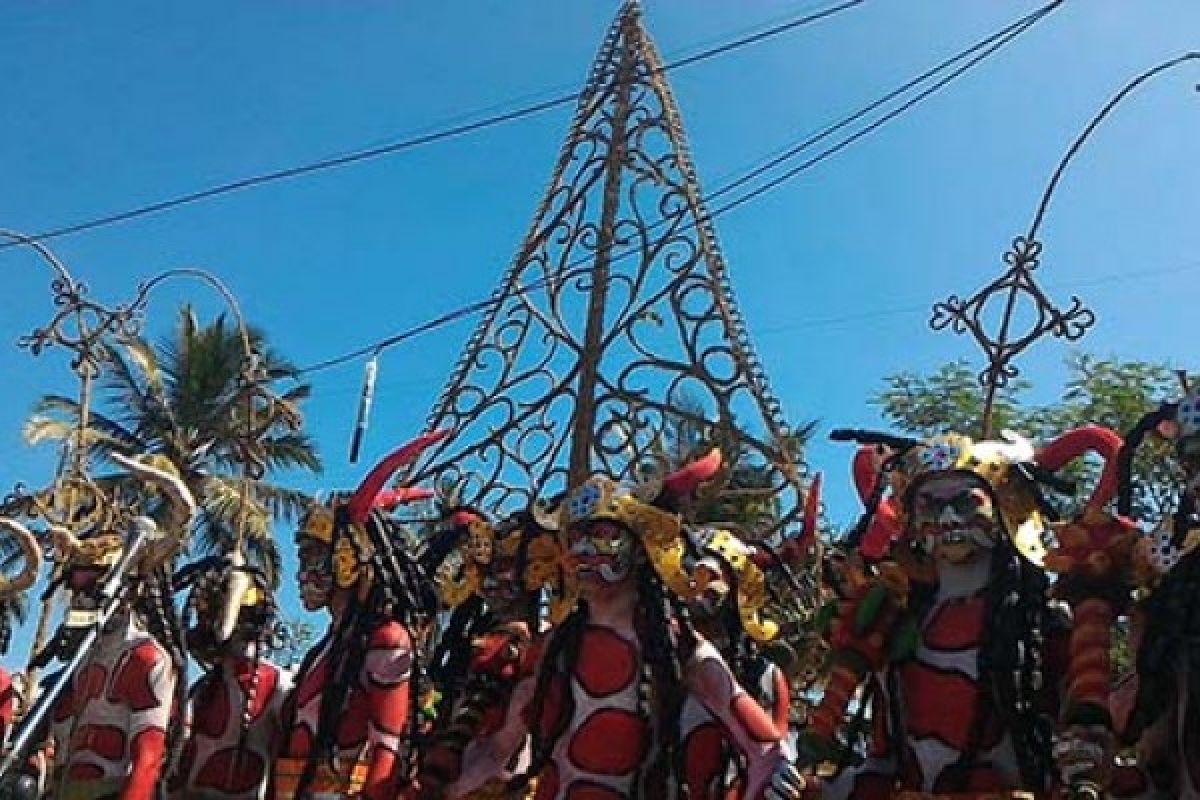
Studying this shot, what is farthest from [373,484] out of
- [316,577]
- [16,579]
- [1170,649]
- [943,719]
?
[1170,649]

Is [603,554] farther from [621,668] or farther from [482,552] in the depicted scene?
[482,552]

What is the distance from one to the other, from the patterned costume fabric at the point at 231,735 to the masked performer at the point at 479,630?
62 centimetres

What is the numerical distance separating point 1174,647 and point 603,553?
5.75 feet

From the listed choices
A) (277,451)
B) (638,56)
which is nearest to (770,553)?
(638,56)

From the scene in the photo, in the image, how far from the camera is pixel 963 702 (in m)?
4.46

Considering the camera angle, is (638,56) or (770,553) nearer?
(770,553)

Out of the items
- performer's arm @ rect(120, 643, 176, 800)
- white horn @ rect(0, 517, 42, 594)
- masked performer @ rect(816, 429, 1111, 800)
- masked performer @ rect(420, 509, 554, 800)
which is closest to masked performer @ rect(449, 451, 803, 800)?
masked performer @ rect(420, 509, 554, 800)

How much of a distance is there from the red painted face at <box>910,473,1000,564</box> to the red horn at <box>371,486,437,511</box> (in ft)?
6.88

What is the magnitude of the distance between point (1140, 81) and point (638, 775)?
2.83 metres

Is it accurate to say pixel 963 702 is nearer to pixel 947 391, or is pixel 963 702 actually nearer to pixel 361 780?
pixel 361 780

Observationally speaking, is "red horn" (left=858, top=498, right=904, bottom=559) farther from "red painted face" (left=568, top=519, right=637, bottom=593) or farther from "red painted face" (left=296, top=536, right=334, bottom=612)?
"red painted face" (left=296, top=536, right=334, bottom=612)

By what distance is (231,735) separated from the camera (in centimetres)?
570

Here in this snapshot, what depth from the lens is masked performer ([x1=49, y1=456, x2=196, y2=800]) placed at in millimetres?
5246

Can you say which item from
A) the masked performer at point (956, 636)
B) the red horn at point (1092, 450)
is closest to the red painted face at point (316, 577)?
the masked performer at point (956, 636)
